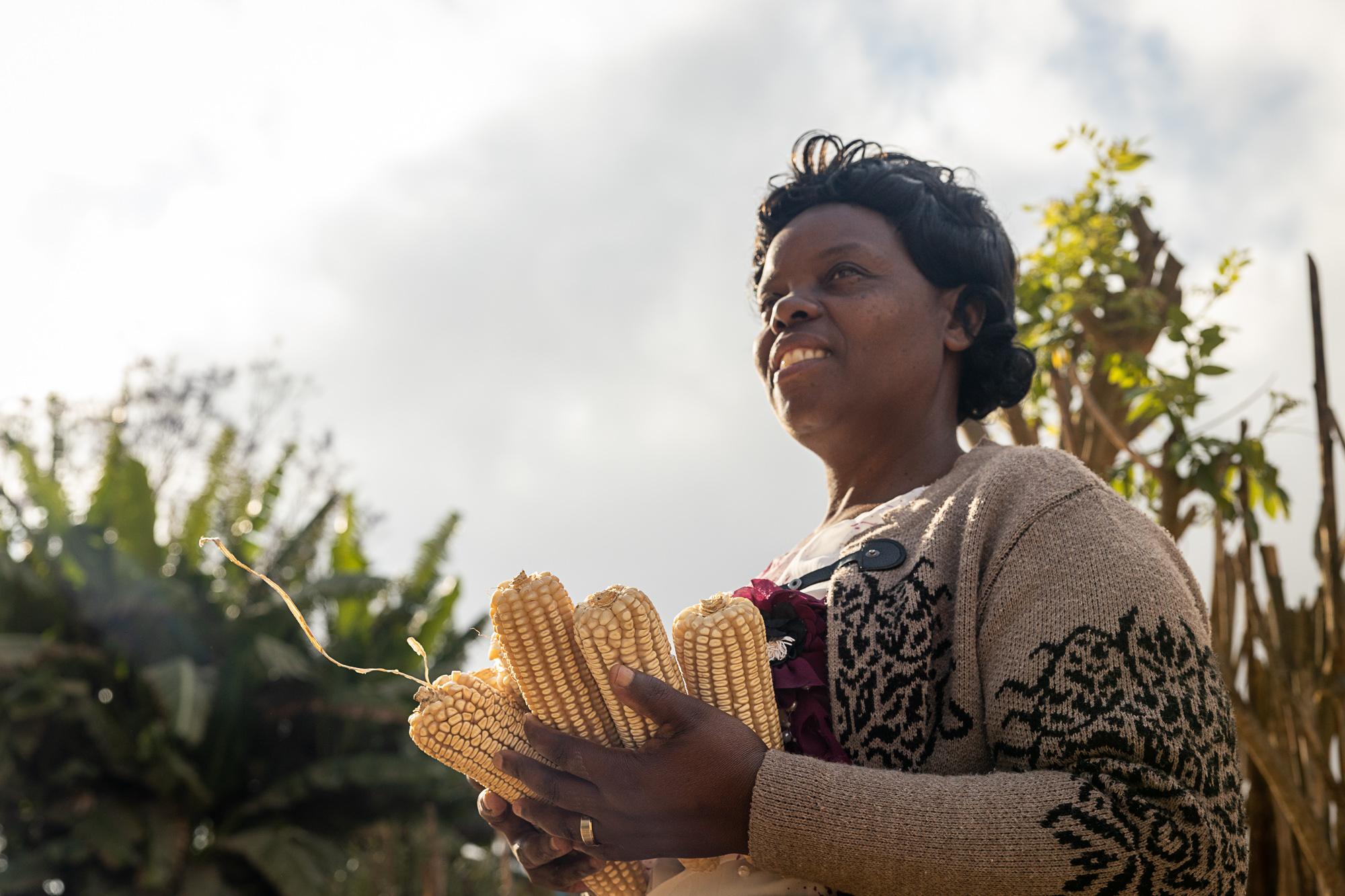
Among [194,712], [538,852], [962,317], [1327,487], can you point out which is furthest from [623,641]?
[194,712]

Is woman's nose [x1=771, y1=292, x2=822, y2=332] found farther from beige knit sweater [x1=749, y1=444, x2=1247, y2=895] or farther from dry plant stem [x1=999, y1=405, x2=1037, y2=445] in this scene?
dry plant stem [x1=999, y1=405, x2=1037, y2=445]

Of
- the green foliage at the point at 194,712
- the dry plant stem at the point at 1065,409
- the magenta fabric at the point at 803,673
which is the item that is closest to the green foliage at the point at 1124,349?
the dry plant stem at the point at 1065,409

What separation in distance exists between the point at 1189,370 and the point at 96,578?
1063 cm

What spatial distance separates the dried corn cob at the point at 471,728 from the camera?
1490 millimetres

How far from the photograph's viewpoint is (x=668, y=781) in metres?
1.38

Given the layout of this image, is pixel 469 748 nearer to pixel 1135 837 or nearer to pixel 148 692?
pixel 1135 837

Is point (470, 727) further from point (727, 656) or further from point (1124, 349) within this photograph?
point (1124, 349)

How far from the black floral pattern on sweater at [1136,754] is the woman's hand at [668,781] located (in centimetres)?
40

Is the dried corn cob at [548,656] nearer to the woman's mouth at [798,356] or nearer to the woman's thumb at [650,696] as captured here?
the woman's thumb at [650,696]

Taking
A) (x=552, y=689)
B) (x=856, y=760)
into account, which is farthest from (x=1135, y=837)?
(x=552, y=689)

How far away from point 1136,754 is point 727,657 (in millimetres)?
561

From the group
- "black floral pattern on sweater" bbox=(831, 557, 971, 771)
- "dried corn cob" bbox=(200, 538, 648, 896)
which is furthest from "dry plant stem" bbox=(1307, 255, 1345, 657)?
"dried corn cob" bbox=(200, 538, 648, 896)

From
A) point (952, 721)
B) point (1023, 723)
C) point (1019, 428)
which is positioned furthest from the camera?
point (1019, 428)

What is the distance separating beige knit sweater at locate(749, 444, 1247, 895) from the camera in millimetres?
1324
